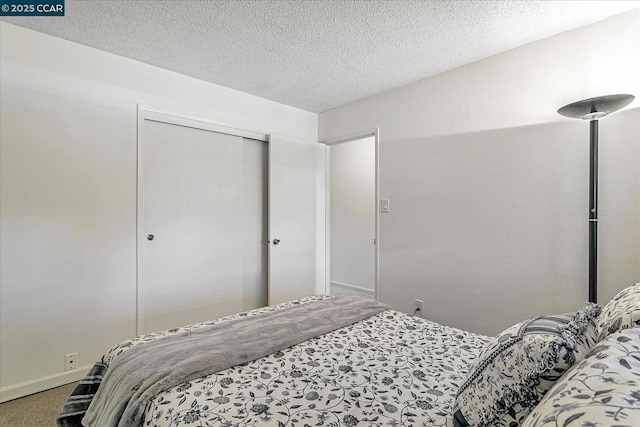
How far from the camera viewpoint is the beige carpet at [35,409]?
1.88 metres

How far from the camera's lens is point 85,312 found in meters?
2.39

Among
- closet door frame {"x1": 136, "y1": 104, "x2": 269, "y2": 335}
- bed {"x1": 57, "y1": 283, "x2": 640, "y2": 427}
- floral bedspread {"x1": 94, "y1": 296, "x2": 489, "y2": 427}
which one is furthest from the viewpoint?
closet door frame {"x1": 136, "y1": 104, "x2": 269, "y2": 335}

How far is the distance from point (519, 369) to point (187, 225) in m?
2.78

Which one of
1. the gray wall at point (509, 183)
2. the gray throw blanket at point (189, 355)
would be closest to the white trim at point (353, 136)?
the gray wall at point (509, 183)

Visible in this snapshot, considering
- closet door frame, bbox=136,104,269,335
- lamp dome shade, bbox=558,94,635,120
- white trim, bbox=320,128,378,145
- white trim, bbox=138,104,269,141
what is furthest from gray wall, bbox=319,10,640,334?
closet door frame, bbox=136,104,269,335

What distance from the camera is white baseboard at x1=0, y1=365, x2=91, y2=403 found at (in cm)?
209

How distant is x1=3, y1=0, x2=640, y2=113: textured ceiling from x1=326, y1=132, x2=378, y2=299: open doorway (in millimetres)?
2014

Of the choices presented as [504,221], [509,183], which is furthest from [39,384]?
[509,183]

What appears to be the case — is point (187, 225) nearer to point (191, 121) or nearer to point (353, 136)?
point (191, 121)

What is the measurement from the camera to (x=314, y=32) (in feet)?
7.18

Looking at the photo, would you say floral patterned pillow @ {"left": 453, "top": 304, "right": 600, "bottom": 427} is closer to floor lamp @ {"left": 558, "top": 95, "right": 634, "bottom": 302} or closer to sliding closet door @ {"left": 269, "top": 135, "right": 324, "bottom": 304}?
floor lamp @ {"left": 558, "top": 95, "right": 634, "bottom": 302}

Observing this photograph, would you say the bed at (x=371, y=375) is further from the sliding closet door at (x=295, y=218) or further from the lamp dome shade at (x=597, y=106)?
the sliding closet door at (x=295, y=218)

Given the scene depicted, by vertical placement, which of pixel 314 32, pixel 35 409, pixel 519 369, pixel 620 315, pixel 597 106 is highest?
pixel 314 32

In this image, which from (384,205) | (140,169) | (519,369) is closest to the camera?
(519,369)
